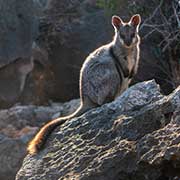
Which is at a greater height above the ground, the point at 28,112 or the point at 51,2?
the point at 51,2

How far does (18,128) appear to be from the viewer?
43.4ft

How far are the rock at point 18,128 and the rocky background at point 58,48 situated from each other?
0.07 ft

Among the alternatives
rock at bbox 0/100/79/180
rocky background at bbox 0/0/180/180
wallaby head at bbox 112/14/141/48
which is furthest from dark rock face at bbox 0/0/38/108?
wallaby head at bbox 112/14/141/48

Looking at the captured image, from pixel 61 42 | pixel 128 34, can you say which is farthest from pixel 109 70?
pixel 61 42

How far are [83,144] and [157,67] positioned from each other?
7.94m

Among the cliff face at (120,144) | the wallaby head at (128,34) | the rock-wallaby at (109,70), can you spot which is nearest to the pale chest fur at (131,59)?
the rock-wallaby at (109,70)

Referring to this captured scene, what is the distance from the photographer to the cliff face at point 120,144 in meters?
5.83

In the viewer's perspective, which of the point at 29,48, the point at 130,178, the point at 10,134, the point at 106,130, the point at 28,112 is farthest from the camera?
the point at 29,48

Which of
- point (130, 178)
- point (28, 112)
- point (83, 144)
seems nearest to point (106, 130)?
point (83, 144)

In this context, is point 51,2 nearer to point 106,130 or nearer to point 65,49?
point 65,49

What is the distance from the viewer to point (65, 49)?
15.5 m

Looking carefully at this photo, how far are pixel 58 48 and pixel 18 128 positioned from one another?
3.03m

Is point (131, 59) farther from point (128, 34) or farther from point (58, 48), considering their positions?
point (58, 48)

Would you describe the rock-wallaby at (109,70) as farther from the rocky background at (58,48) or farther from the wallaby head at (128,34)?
the rocky background at (58,48)
